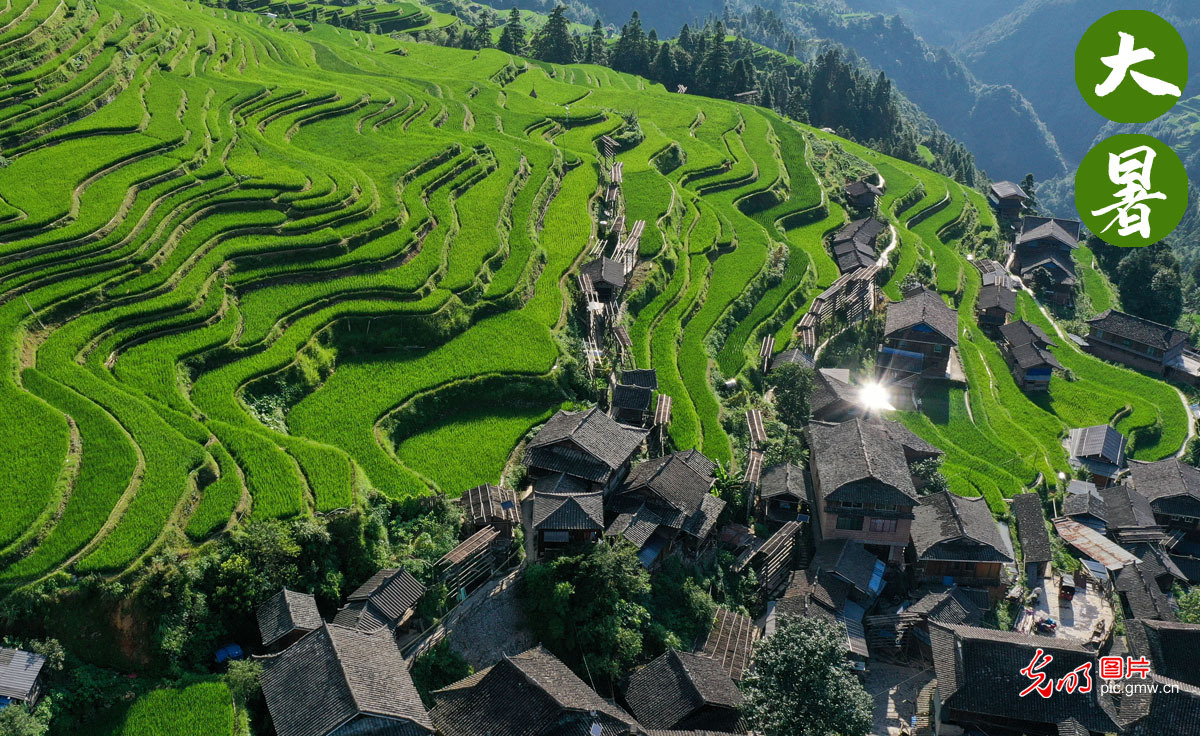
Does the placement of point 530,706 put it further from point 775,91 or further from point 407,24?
point 407,24

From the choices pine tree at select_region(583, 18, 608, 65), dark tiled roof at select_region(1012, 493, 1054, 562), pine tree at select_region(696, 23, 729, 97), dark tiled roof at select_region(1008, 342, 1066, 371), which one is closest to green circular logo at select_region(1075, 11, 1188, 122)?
dark tiled roof at select_region(1008, 342, 1066, 371)

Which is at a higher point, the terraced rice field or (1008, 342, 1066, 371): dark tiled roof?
the terraced rice field

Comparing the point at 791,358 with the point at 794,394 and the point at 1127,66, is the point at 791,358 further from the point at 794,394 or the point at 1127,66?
the point at 1127,66

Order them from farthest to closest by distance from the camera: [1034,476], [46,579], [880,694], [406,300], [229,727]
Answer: [1034,476], [406,300], [880,694], [46,579], [229,727]

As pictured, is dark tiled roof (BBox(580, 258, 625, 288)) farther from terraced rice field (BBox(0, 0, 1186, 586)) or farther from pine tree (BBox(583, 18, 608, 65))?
pine tree (BBox(583, 18, 608, 65))

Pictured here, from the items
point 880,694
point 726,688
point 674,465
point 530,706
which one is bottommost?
point 880,694

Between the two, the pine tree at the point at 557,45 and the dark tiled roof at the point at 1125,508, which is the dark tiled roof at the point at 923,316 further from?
the pine tree at the point at 557,45

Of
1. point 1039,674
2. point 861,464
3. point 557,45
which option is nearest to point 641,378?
point 861,464

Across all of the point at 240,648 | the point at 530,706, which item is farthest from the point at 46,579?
the point at 530,706
